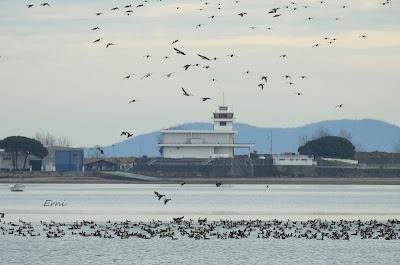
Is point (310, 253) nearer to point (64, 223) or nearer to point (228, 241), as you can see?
point (228, 241)

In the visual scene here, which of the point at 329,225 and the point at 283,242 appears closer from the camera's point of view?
the point at 283,242

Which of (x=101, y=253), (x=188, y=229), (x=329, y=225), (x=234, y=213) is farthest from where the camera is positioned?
(x=234, y=213)

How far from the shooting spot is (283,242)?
71.7 m

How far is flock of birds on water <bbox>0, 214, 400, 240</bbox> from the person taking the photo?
2940 inches

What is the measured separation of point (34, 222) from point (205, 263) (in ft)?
103

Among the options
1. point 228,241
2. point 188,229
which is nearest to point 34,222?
point 188,229

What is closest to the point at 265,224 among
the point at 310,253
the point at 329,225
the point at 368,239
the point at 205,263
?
the point at 329,225

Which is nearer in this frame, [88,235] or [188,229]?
[88,235]

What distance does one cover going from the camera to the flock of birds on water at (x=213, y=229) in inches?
2940

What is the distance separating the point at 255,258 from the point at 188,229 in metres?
18.7

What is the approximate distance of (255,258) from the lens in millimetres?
62500

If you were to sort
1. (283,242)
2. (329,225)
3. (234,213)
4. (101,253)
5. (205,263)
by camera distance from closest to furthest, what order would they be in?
(205,263) < (101,253) < (283,242) < (329,225) < (234,213)

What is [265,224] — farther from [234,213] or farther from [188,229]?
[234,213]

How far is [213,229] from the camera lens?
8069 cm
